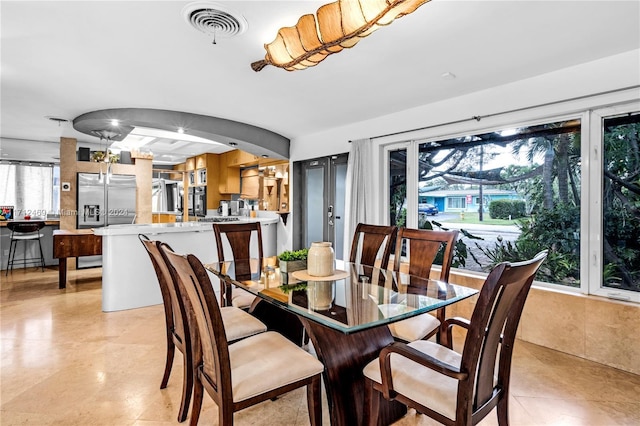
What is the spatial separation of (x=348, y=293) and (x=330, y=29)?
146 centimetres

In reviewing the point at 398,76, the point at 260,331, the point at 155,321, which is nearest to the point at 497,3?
the point at 398,76

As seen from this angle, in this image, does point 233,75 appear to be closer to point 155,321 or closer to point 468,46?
point 468,46

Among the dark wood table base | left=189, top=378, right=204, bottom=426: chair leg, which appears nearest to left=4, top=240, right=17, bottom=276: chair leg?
the dark wood table base

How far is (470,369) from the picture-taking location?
115 centimetres

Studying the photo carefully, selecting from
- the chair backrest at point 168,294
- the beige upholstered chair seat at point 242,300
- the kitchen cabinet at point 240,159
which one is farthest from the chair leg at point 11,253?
the chair backrest at point 168,294

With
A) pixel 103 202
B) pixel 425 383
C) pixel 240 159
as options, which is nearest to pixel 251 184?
pixel 240 159

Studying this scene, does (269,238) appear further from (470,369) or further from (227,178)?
(470,369)

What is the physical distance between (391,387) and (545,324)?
2300 millimetres

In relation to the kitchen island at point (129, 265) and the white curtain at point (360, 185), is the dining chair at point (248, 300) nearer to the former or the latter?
the kitchen island at point (129, 265)

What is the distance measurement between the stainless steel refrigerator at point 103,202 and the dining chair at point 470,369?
601 centimetres

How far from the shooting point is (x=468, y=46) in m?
2.44

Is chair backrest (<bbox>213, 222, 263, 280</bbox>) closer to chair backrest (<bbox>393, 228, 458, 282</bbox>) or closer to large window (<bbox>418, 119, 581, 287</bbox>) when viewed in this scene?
chair backrest (<bbox>393, 228, 458, 282</bbox>)

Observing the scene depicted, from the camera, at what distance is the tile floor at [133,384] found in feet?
6.27

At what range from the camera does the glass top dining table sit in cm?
145
